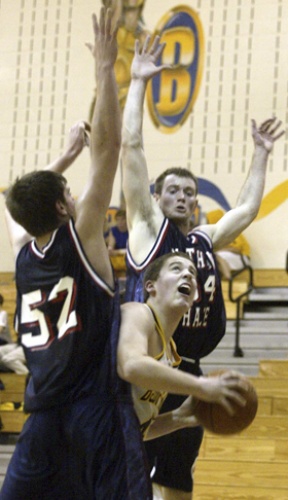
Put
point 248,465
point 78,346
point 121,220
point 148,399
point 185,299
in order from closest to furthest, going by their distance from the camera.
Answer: point 78,346, point 148,399, point 185,299, point 248,465, point 121,220

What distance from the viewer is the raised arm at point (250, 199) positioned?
5.66 metres

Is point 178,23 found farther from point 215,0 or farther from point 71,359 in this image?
point 71,359

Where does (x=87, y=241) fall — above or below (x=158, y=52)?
below

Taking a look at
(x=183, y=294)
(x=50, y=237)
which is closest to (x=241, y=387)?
(x=183, y=294)

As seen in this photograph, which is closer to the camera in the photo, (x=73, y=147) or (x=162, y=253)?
(x=73, y=147)

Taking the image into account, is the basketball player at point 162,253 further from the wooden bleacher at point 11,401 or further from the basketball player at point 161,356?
the wooden bleacher at point 11,401

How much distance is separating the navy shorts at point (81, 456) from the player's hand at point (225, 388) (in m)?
0.34

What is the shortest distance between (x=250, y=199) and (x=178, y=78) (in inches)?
271

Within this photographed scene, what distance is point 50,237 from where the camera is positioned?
382 cm

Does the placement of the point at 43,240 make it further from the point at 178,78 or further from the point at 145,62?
the point at 178,78

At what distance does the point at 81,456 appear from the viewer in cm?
368

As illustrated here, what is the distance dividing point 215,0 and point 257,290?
4.08m

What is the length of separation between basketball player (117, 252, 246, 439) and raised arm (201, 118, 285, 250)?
1.19m

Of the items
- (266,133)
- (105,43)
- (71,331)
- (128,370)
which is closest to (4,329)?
(266,133)
